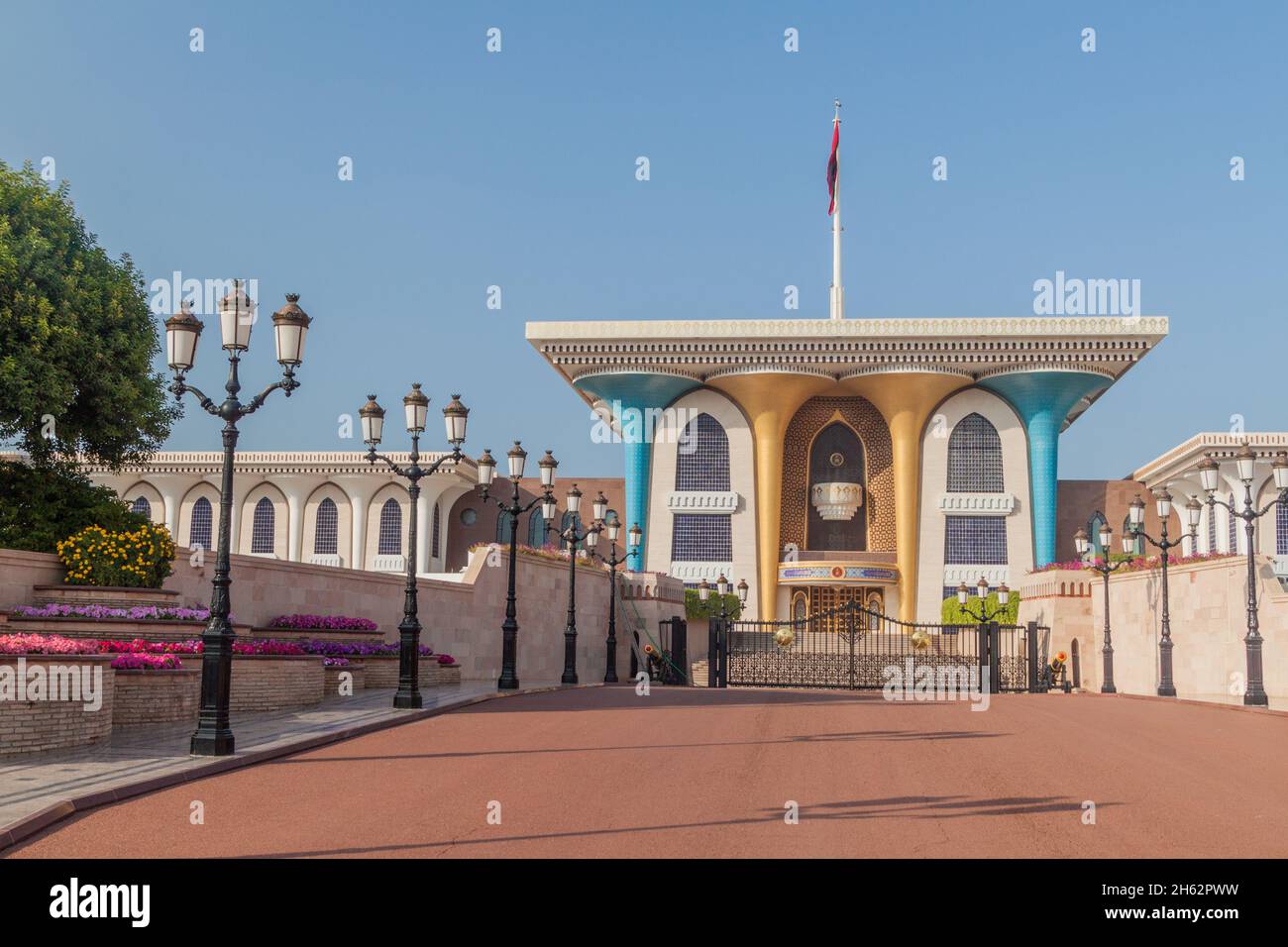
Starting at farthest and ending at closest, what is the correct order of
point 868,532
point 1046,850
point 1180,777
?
1. point 868,532
2. point 1180,777
3. point 1046,850

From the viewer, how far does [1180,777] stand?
36.8 ft

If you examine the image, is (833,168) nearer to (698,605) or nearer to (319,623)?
(698,605)

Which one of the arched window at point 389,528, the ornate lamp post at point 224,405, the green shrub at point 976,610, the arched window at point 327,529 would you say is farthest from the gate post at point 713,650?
the arched window at point 327,529

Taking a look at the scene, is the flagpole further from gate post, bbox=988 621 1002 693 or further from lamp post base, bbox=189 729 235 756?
lamp post base, bbox=189 729 235 756

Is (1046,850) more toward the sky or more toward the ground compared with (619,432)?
more toward the ground

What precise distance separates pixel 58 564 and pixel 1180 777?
1613 cm

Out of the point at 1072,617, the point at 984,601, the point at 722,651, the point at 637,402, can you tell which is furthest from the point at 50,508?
the point at 637,402

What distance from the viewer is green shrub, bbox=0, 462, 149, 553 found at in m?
19.6

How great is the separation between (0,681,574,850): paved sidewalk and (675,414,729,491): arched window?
3925 centimetres

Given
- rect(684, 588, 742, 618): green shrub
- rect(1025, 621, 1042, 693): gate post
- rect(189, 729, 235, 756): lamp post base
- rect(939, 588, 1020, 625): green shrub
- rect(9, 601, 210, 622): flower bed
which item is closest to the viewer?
rect(189, 729, 235, 756): lamp post base

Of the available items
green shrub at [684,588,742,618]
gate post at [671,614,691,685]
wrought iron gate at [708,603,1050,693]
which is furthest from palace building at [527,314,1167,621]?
gate post at [671,614,691,685]

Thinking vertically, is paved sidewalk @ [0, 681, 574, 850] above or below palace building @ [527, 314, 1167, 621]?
below
